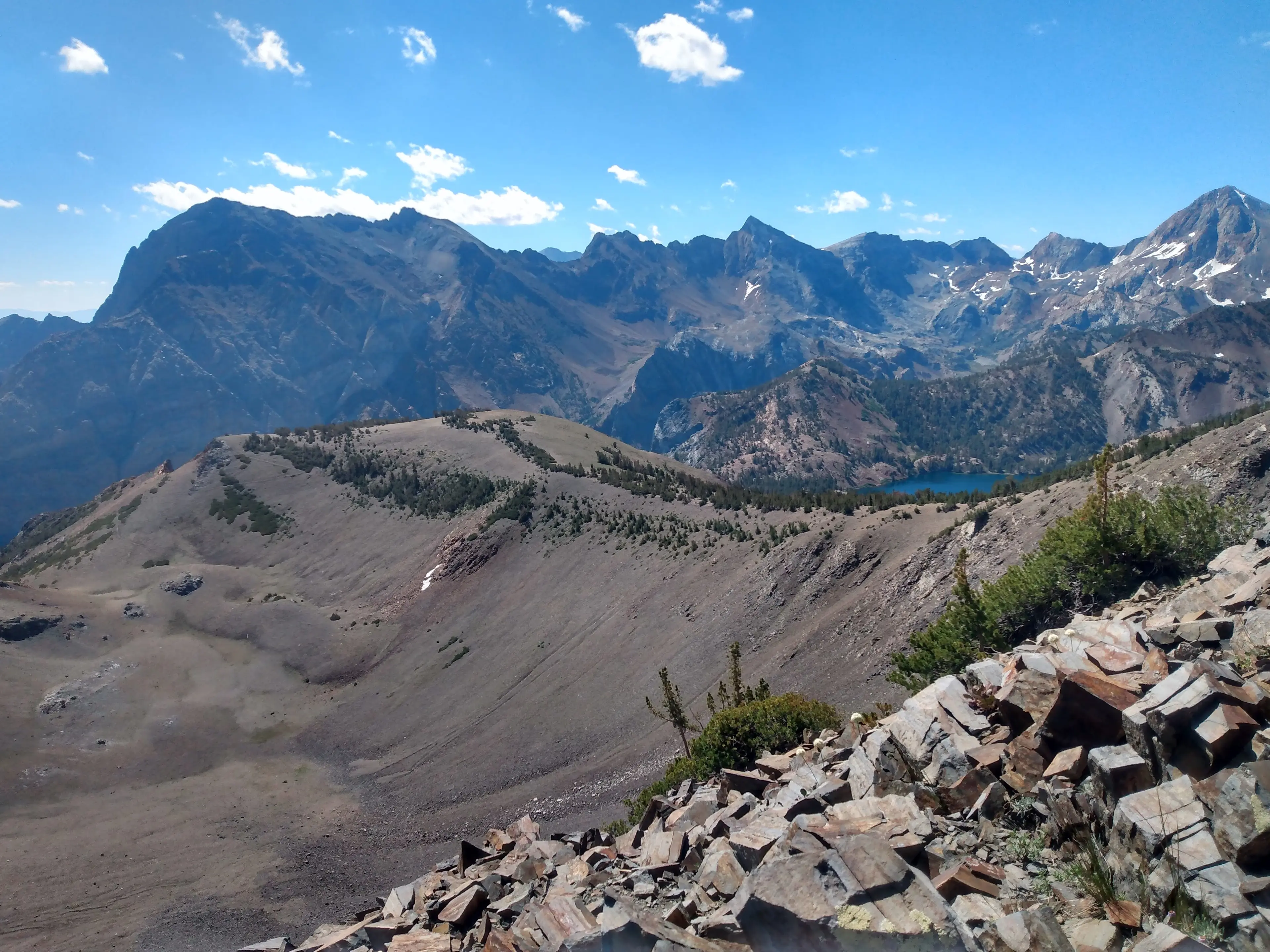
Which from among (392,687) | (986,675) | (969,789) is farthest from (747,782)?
(392,687)

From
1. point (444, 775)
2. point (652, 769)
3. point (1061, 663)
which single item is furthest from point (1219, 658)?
point (444, 775)

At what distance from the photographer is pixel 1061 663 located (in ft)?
45.9

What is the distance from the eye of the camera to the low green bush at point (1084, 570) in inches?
987

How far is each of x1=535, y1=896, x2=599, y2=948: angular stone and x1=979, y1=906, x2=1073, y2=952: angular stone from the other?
5.56 metres

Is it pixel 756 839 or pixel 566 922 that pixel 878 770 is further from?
pixel 566 922

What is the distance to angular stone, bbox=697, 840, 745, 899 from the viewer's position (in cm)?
1172

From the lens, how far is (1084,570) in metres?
26.0

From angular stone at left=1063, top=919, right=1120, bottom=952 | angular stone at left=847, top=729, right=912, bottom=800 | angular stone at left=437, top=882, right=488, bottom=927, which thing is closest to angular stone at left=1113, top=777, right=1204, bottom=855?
angular stone at left=1063, top=919, right=1120, bottom=952

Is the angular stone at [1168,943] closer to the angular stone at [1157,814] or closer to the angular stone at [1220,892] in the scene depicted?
the angular stone at [1220,892]

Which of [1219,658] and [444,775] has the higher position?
[1219,658]

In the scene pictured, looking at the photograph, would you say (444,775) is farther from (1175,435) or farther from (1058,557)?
(1175,435)

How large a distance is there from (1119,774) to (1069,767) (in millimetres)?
1048

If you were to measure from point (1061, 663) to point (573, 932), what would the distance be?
1017cm

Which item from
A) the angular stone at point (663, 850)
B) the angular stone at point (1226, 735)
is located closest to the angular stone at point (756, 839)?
the angular stone at point (663, 850)
